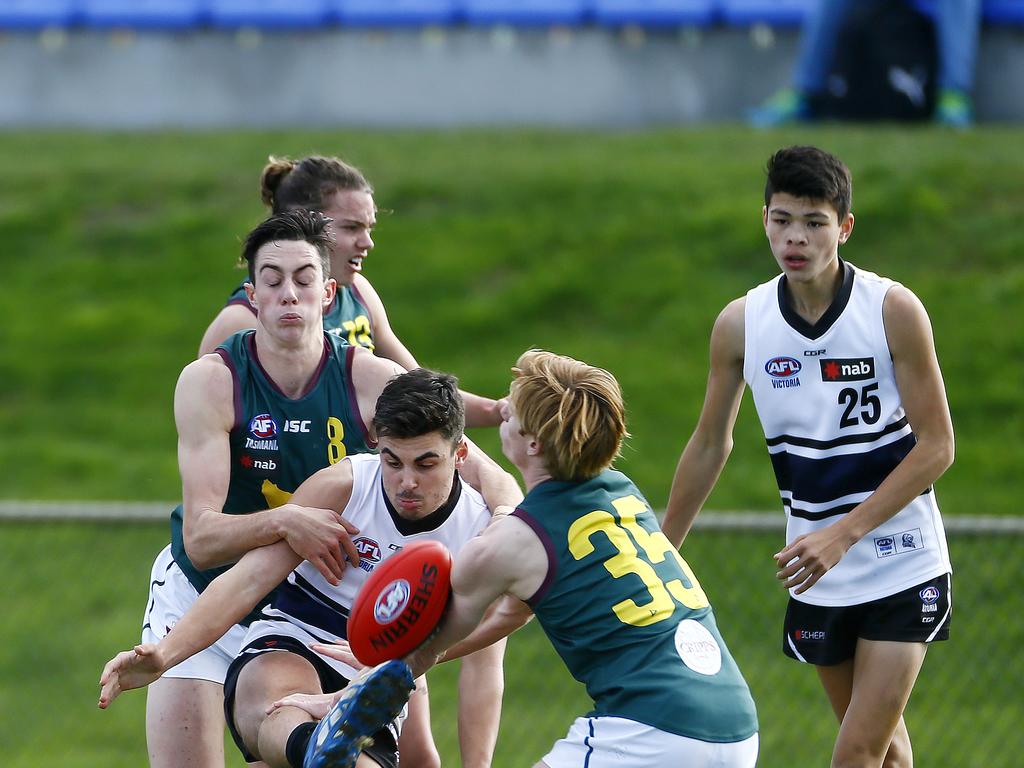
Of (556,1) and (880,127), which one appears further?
(556,1)

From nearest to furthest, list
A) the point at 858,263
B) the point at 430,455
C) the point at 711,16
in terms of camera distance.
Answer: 1. the point at 430,455
2. the point at 858,263
3. the point at 711,16

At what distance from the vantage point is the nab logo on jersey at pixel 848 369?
4.19 metres

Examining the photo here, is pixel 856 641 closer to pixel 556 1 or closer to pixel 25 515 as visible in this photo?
pixel 25 515

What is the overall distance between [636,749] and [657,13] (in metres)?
10.6

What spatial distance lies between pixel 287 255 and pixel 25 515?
2.98 meters

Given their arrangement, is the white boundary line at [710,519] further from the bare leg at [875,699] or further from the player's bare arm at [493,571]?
the player's bare arm at [493,571]

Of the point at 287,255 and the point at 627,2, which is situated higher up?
the point at 627,2

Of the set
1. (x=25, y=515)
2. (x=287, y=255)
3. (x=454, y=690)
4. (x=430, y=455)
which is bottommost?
(x=454, y=690)

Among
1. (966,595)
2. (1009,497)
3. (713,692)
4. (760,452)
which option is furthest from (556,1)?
(713,692)

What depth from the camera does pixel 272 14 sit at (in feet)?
45.4

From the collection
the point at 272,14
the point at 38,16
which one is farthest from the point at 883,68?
the point at 38,16

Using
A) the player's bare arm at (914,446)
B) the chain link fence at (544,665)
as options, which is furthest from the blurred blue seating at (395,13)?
the player's bare arm at (914,446)

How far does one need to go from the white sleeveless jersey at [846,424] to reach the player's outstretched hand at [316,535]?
1.33 m

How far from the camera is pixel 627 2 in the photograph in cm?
1333
